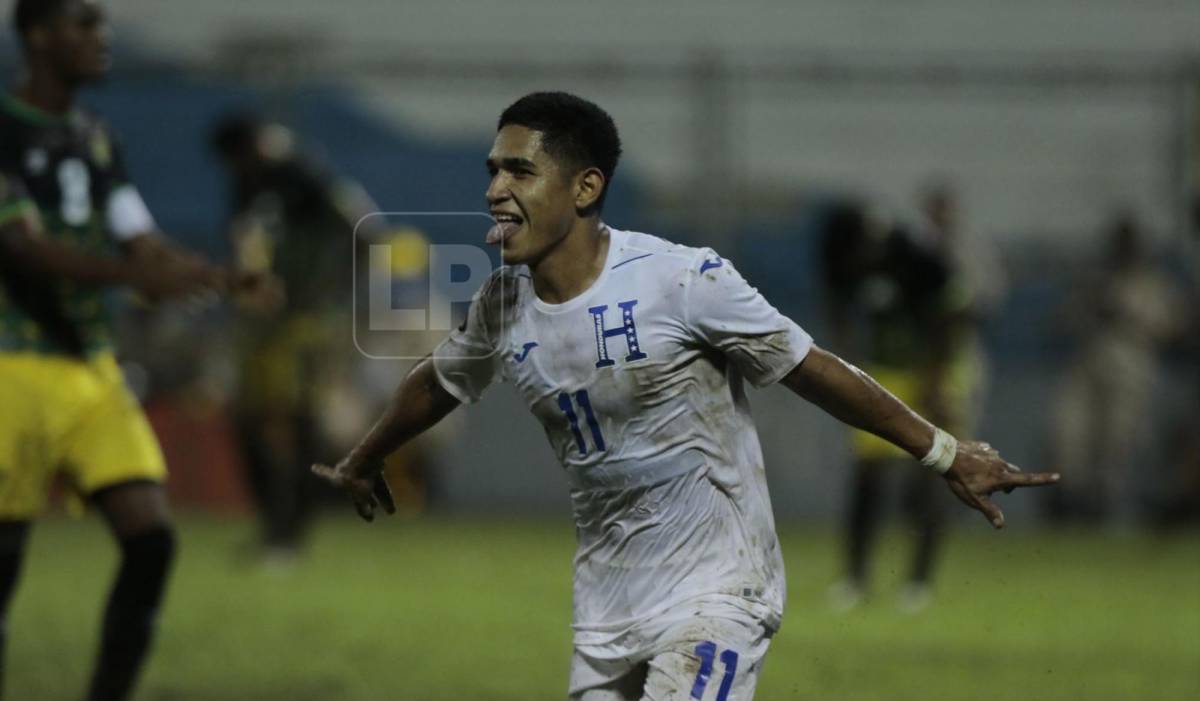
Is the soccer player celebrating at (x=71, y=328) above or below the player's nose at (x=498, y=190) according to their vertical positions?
below

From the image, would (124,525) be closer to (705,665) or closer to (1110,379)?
(705,665)

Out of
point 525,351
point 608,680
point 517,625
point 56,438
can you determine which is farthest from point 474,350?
point 517,625

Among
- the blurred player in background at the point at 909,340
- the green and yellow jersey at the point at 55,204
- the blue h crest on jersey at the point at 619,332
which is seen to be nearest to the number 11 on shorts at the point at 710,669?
the blue h crest on jersey at the point at 619,332

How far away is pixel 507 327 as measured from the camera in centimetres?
502

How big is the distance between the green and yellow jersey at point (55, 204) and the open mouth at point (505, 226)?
256cm

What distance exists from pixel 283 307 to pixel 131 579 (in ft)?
23.4

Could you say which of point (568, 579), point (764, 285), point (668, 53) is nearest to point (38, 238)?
point (568, 579)

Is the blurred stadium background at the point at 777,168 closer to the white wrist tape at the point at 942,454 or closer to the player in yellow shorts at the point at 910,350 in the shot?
the player in yellow shorts at the point at 910,350

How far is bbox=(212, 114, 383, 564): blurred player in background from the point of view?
530 inches

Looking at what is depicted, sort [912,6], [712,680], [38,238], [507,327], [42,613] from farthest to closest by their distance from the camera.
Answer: [912,6] → [42,613] → [38,238] → [507,327] → [712,680]

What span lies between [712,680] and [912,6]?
1568 centimetres

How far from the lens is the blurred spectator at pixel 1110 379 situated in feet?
56.0

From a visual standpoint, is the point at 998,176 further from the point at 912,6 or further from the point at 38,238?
the point at 38,238

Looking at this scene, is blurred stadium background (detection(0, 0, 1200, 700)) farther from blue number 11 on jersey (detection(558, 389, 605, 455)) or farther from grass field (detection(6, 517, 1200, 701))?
blue number 11 on jersey (detection(558, 389, 605, 455))
